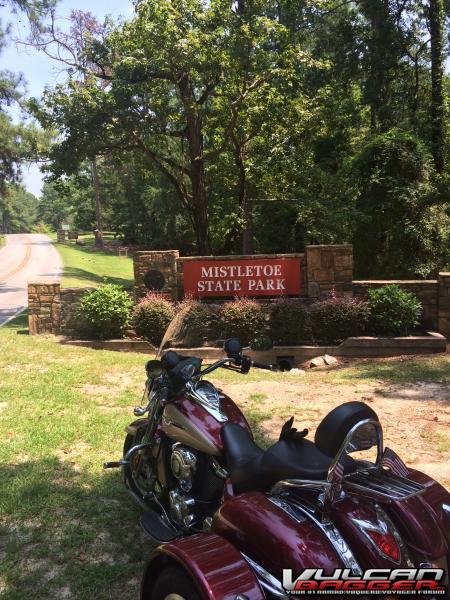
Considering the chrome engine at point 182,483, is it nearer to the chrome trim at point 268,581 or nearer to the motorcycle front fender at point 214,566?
the motorcycle front fender at point 214,566

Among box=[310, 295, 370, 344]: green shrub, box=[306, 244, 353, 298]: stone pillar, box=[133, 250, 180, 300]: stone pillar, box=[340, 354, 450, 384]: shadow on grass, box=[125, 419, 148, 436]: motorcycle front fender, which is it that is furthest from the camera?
box=[133, 250, 180, 300]: stone pillar

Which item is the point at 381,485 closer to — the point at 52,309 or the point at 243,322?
the point at 243,322

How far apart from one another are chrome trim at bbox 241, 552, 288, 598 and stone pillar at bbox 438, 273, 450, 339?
29.4 feet

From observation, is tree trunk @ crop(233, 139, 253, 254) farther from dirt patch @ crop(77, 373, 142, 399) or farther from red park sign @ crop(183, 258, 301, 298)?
dirt patch @ crop(77, 373, 142, 399)

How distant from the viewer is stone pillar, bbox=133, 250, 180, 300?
10656 millimetres

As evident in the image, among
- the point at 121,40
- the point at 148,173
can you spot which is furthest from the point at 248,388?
the point at 148,173

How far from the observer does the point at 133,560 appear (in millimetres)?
3129

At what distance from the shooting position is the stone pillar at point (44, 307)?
1034 centimetres

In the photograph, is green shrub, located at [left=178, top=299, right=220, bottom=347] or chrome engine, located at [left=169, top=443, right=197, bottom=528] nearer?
chrome engine, located at [left=169, top=443, right=197, bottom=528]

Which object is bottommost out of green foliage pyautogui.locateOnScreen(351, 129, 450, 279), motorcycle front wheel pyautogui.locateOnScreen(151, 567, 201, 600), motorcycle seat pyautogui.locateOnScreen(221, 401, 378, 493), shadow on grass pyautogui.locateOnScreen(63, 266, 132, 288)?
motorcycle front wheel pyautogui.locateOnScreen(151, 567, 201, 600)

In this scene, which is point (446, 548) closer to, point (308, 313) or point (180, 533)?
point (180, 533)

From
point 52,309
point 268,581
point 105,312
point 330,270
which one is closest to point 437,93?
point 330,270

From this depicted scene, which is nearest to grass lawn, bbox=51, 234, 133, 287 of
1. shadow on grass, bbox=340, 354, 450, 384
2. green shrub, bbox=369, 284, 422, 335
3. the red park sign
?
the red park sign

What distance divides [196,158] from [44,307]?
599cm
